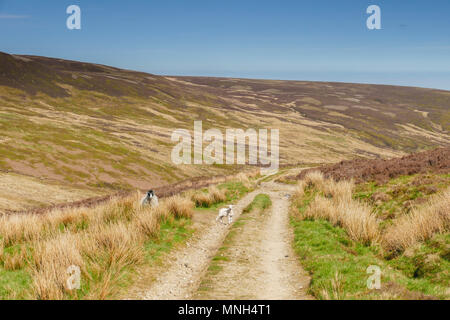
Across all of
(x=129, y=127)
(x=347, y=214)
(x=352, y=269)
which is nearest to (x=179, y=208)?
(x=347, y=214)

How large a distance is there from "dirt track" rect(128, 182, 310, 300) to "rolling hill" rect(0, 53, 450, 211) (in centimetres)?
2422

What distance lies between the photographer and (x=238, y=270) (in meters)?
8.62

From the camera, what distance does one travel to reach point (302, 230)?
12797 millimetres

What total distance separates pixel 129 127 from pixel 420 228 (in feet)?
288

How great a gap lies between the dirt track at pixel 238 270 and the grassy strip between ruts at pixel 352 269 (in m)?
0.48

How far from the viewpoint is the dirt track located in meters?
7.23

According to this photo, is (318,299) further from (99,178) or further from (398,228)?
(99,178)

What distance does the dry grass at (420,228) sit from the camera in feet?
29.0

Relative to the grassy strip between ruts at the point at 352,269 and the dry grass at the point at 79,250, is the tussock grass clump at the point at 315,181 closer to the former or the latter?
the grassy strip between ruts at the point at 352,269

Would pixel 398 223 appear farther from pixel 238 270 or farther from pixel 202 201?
pixel 202 201

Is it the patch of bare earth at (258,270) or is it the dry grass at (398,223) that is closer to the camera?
the patch of bare earth at (258,270)

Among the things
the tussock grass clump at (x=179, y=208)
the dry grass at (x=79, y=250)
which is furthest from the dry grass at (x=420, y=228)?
the tussock grass clump at (x=179, y=208)

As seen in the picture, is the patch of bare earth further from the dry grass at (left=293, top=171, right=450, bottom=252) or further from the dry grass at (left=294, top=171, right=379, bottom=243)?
the dry grass at (left=293, top=171, right=450, bottom=252)

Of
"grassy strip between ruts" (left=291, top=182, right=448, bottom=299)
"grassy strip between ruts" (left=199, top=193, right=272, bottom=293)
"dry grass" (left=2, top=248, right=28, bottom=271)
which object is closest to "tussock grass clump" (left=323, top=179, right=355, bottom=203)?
"grassy strip between ruts" (left=199, top=193, right=272, bottom=293)
